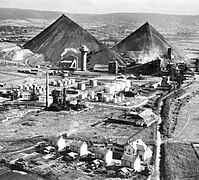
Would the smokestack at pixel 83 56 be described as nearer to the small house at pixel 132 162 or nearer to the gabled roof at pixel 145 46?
the gabled roof at pixel 145 46

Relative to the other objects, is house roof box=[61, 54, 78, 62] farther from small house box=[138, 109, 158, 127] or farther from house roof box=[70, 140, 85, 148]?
house roof box=[70, 140, 85, 148]

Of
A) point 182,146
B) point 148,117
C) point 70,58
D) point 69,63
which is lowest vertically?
point 182,146

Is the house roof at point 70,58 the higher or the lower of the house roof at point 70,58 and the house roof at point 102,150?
the higher

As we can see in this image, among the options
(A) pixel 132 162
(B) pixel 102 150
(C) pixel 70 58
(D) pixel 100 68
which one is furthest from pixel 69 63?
(A) pixel 132 162

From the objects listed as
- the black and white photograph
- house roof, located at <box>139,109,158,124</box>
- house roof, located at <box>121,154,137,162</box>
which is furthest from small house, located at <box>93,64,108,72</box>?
house roof, located at <box>121,154,137,162</box>

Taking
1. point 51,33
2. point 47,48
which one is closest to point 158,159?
point 47,48

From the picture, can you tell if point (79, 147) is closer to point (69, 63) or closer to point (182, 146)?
point (182, 146)

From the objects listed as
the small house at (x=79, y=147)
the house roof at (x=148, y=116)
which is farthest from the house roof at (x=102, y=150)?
the house roof at (x=148, y=116)
